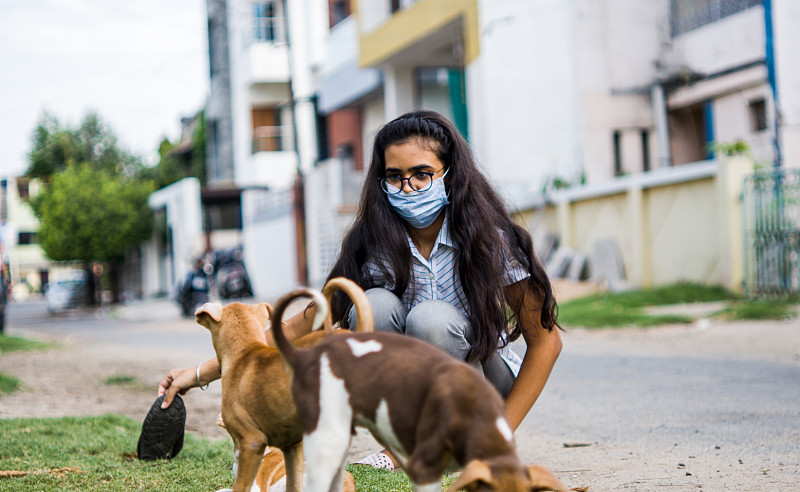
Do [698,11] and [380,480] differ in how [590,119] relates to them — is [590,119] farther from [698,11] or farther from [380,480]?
[380,480]

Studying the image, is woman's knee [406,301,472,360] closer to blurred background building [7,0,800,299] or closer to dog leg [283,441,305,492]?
dog leg [283,441,305,492]

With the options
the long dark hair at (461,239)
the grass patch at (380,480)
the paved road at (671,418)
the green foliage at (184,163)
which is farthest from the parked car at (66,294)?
the long dark hair at (461,239)

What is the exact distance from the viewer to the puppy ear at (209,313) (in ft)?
9.22

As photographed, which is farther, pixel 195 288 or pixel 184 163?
pixel 184 163

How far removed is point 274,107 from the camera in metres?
29.5

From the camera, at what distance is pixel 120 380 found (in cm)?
739

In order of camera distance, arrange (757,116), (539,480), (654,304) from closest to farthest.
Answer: (539,480) → (654,304) → (757,116)

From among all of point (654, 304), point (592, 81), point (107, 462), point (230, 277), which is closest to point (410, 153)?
point (107, 462)

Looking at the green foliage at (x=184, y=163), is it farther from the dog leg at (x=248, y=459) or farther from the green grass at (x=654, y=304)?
the dog leg at (x=248, y=459)

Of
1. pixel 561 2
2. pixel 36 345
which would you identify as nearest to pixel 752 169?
pixel 561 2

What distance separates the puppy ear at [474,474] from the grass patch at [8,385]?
5.66 metres

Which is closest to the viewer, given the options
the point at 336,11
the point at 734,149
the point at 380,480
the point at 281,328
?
the point at 281,328

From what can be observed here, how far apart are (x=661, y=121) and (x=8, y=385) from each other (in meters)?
13.0

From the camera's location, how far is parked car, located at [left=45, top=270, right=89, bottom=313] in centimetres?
2911
